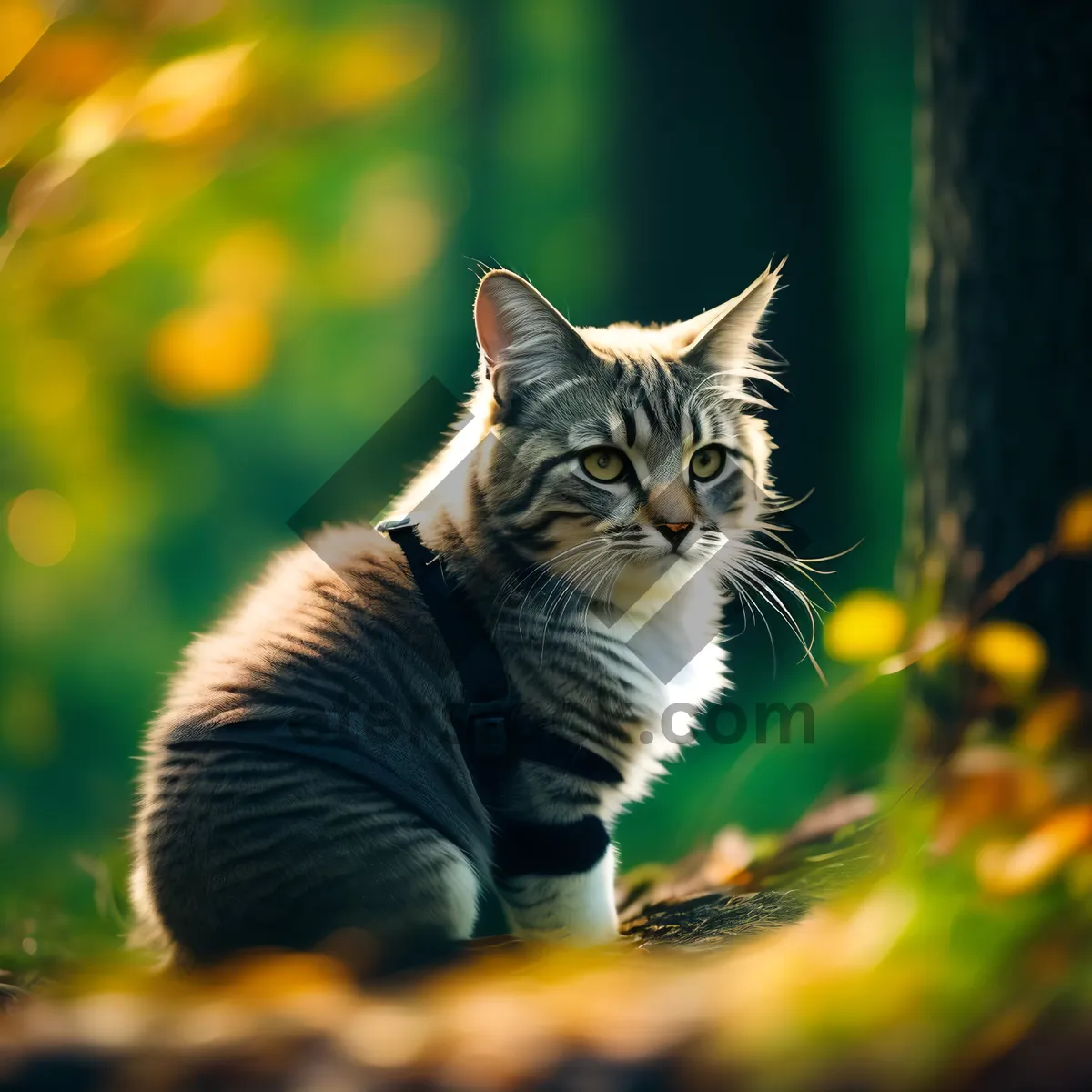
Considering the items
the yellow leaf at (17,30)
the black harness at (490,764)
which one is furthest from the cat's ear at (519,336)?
the yellow leaf at (17,30)

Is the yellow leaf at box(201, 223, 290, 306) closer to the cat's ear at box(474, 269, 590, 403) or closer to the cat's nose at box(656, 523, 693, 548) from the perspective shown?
the cat's ear at box(474, 269, 590, 403)

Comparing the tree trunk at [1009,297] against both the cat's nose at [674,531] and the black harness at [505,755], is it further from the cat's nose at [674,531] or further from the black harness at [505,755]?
the black harness at [505,755]

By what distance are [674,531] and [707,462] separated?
0.66 ft

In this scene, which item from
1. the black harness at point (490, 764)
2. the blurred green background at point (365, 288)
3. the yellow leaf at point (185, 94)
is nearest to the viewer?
the black harness at point (490, 764)

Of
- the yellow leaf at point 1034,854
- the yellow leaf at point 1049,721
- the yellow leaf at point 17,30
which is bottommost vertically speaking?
the yellow leaf at point 1049,721

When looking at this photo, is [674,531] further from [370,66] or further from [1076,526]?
[370,66]

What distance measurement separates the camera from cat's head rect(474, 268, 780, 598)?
1.90m

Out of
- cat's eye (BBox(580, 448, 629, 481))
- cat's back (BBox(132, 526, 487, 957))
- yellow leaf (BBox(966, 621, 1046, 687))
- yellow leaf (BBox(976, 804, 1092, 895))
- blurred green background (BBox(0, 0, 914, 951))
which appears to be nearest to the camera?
yellow leaf (BBox(976, 804, 1092, 895))

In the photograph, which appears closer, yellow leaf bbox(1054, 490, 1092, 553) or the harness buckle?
the harness buckle

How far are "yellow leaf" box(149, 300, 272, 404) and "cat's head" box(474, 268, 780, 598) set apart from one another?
62.9 inches

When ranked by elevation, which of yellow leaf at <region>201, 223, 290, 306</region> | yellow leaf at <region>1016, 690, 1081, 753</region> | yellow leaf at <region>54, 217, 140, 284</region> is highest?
yellow leaf at <region>54, 217, 140, 284</region>

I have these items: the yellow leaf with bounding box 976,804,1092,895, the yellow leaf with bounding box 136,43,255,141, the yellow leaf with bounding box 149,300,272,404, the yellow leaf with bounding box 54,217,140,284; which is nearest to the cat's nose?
the yellow leaf with bounding box 976,804,1092,895

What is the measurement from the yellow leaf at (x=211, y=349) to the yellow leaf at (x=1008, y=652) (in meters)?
2.42

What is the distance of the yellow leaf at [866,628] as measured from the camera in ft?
6.82
